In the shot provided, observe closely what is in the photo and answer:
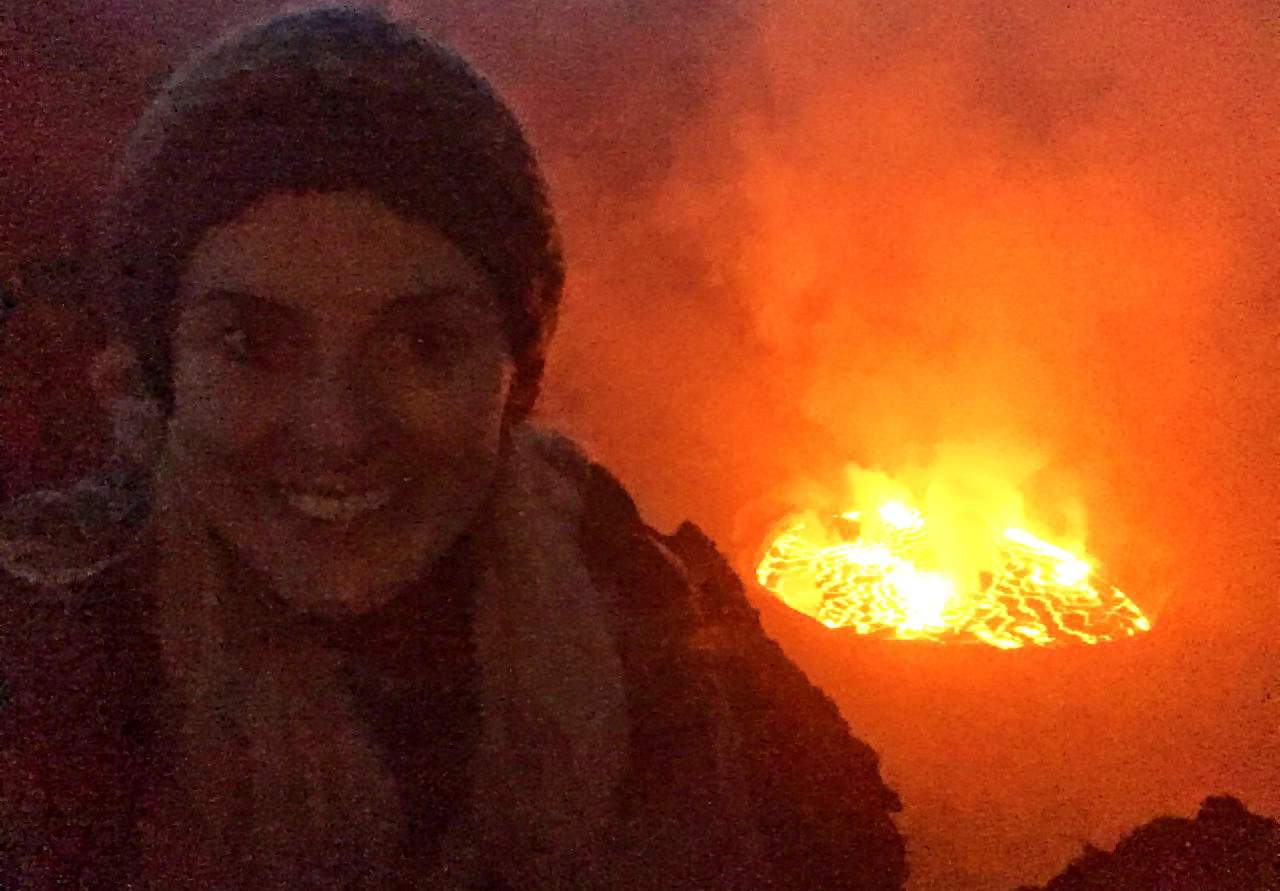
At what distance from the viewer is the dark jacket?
65cm

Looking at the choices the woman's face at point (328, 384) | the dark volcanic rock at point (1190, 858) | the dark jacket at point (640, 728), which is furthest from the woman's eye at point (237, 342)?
the dark volcanic rock at point (1190, 858)

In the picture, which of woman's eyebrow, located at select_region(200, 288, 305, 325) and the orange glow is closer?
woman's eyebrow, located at select_region(200, 288, 305, 325)

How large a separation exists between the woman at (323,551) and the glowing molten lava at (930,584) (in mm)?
294

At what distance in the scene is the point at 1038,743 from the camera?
91 cm

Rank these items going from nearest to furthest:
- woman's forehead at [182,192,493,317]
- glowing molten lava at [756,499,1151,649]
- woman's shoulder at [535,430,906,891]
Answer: woman's forehead at [182,192,493,317]
woman's shoulder at [535,430,906,891]
glowing molten lava at [756,499,1151,649]

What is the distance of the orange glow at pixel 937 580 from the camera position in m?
0.96

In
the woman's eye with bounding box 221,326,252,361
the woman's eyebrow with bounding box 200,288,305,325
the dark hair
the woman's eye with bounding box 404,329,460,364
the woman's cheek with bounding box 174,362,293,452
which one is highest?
the dark hair

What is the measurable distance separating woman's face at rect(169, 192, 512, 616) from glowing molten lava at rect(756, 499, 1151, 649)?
43 cm

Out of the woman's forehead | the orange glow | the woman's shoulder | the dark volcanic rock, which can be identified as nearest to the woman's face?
the woman's forehead

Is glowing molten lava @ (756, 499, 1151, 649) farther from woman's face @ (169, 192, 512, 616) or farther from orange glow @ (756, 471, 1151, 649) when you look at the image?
woman's face @ (169, 192, 512, 616)


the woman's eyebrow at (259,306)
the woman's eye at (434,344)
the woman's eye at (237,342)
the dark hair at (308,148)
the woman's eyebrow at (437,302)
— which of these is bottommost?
the woman's eye at (237,342)

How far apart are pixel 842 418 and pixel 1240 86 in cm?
51

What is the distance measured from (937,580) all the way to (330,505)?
59 centimetres

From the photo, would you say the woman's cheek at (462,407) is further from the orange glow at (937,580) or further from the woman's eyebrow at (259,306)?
the orange glow at (937,580)
